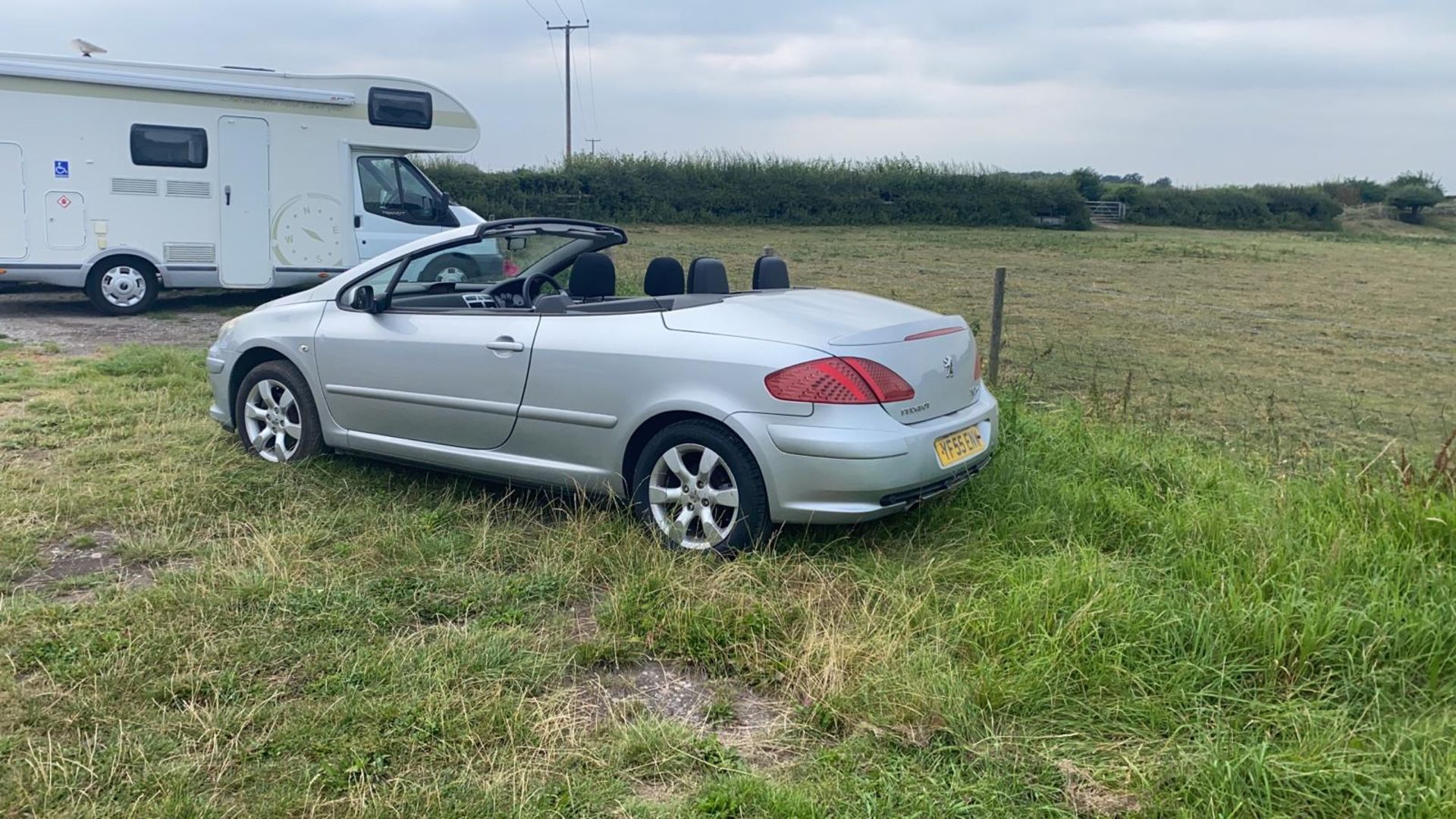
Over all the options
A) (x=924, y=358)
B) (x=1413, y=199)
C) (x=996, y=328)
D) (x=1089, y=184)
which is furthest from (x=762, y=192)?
(x=1413, y=199)

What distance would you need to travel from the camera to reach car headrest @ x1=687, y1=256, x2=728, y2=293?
5.10m

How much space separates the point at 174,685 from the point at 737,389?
7.02 feet

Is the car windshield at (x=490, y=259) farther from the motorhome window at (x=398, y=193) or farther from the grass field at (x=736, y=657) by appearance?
the motorhome window at (x=398, y=193)

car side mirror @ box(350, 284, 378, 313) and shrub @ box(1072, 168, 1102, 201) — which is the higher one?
shrub @ box(1072, 168, 1102, 201)

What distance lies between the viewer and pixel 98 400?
23.5 ft

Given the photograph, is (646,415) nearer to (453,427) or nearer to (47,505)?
(453,427)

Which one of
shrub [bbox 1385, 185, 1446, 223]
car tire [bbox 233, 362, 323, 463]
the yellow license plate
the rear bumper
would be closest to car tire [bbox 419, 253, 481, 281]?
car tire [bbox 233, 362, 323, 463]

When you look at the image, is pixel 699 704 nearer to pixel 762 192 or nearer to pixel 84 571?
pixel 84 571

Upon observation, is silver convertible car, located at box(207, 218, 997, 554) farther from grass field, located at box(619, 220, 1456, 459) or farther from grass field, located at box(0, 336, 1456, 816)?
grass field, located at box(619, 220, 1456, 459)

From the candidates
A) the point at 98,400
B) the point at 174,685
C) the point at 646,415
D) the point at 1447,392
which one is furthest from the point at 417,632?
the point at 1447,392

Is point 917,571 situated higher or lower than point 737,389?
lower

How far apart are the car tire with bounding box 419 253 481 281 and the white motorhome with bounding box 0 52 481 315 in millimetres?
6994

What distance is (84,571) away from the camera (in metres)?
4.16

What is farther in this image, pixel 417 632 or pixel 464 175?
pixel 464 175
